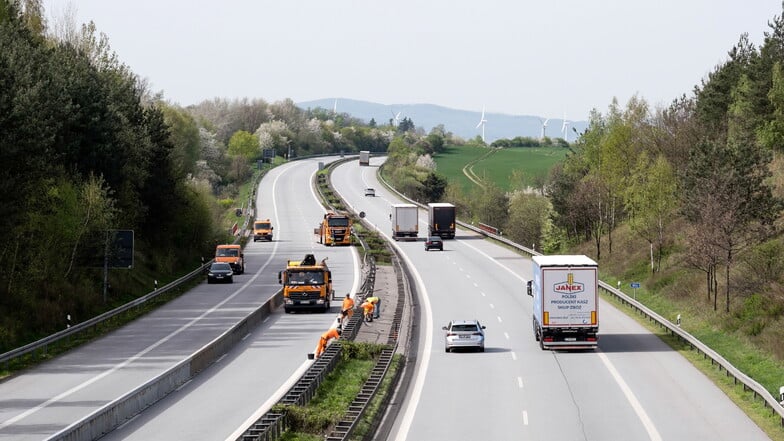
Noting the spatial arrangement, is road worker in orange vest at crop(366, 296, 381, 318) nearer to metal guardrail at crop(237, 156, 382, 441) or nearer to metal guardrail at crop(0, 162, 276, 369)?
metal guardrail at crop(237, 156, 382, 441)

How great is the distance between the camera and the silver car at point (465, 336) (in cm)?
4259

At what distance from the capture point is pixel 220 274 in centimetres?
7250

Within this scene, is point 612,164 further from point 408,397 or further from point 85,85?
point 408,397

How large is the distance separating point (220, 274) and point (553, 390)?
41.6 metres

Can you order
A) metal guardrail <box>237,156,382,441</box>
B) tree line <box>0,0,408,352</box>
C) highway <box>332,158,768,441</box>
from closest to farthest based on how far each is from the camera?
metal guardrail <box>237,156,382,441</box>
highway <box>332,158,768,441</box>
tree line <box>0,0,408,352</box>

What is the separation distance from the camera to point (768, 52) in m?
81.6

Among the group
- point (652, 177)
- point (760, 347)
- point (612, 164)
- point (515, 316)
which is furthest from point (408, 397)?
point (612, 164)

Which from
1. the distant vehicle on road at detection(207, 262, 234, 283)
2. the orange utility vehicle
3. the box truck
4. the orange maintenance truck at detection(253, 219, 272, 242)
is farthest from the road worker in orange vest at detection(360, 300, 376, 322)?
the orange maintenance truck at detection(253, 219, 272, 242)

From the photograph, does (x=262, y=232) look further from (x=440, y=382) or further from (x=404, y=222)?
(x=440, y=382)

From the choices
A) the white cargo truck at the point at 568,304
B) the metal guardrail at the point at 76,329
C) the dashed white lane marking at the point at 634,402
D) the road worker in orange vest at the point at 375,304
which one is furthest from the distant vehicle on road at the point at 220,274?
the dashed white lane marking at the point at 634,402

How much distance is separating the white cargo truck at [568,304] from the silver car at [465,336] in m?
2.43

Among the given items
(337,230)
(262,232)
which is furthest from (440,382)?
(262,232)

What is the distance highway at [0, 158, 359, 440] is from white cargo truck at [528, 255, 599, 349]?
30.8 feet

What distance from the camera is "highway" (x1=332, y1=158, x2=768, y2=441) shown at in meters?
28.4
